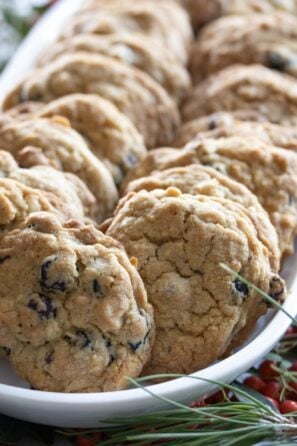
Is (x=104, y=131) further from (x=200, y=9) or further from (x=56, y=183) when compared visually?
(x=200, y=9)

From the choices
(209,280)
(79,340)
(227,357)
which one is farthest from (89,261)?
(227,357)

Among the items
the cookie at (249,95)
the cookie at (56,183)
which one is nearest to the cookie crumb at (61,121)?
the cookie at (56,183)

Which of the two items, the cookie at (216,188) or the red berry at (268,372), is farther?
the red berry at (268,372)

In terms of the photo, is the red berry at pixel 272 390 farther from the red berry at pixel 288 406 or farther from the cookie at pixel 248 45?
the cookie at pixel 248 45

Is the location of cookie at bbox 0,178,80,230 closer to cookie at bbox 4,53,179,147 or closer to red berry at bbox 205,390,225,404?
red berry at bbox 205,390,225,404

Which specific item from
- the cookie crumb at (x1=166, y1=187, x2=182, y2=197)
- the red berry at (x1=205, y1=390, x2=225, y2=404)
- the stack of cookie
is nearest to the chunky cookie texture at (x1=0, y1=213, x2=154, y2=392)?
the stack of cookie

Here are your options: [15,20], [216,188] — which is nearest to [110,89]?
[216,188]
